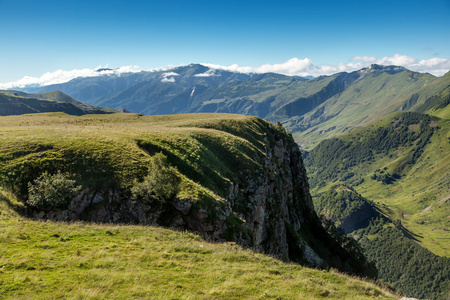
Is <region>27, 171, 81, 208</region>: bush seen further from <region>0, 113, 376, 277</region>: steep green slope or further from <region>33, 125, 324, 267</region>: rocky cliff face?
<region>33, 125, 324, 267</region>: rocky cliff face

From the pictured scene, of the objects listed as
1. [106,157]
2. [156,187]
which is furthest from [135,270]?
[106,157]

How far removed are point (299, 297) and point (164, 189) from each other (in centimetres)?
2329

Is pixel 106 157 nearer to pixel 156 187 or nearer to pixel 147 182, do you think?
pixel 147 182

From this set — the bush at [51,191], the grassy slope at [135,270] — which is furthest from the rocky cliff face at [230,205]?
the grassy slope at [135,270]

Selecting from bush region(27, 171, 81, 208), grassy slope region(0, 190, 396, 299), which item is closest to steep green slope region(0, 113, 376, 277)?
bush region(27, 171, 81, 208)

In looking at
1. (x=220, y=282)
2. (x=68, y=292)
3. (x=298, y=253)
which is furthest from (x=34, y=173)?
(x=298, y=253)

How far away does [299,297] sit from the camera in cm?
1783

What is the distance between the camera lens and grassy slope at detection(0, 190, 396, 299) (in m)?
15.8

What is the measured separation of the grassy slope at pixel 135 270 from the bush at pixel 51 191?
4130 millimetres

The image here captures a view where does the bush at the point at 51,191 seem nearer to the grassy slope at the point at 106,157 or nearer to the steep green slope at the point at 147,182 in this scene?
the steep green slope at the point at 147,182

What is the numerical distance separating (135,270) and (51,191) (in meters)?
20.1

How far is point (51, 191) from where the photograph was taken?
30.7 m

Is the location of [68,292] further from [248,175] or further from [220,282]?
[248,175]

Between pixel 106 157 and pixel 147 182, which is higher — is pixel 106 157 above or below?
above
